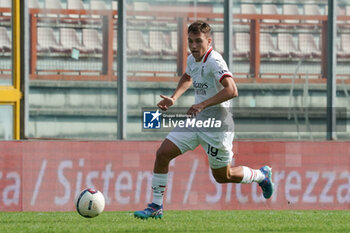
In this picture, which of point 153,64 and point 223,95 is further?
point 153,64

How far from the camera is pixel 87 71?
31.5 ft

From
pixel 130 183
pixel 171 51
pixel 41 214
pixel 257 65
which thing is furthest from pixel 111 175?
pixel 257 65

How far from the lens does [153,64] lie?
9719mm

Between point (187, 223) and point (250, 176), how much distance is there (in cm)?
82

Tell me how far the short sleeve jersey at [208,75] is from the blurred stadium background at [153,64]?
9.58 feet

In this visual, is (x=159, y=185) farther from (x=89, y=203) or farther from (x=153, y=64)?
(x=153, y=64)

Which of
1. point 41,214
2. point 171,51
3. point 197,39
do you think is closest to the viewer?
point 197,39

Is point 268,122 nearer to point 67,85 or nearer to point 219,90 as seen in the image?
point 67,85

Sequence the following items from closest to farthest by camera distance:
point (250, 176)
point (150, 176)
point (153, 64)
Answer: point (250, 176) → point (150, 176) → point (153, 64)

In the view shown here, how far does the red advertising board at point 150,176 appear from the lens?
889 cm

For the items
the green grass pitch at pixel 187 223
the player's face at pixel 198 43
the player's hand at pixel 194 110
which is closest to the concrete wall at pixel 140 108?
the green grass pitch at pixel 187 223

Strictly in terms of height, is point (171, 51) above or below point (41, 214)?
above

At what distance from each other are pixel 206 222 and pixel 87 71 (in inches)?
131

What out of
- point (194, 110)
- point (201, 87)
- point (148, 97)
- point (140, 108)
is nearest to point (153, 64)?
point (148, 97)
